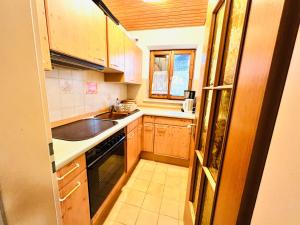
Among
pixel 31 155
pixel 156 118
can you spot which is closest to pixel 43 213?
pixel 31 155

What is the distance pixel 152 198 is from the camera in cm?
161

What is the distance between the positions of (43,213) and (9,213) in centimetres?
13

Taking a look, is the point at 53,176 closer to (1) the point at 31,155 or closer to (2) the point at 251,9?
(1) the point at 31,155

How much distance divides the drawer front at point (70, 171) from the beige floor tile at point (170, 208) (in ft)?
3.47

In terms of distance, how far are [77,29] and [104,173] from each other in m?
1.28

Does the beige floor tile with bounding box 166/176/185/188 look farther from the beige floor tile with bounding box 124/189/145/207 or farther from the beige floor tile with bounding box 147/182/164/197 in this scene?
the beige floor tile with bounding box 124/189/145/207

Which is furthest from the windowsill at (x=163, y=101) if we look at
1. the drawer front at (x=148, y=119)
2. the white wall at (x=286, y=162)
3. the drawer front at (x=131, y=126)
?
the white wall at (x=286, y=162)

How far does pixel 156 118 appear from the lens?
2.26 metres

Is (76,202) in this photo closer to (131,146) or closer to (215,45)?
(131,146)

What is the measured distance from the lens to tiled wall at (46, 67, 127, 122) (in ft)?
4.18

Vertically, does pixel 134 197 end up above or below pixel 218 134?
below

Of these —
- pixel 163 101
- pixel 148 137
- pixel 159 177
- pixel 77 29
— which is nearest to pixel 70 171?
pixel 77 29

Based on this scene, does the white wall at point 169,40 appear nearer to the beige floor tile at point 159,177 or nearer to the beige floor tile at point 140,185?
the beige floor tile at point 159,177

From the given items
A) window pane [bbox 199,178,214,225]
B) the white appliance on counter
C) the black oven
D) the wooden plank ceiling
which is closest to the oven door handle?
the black oven
